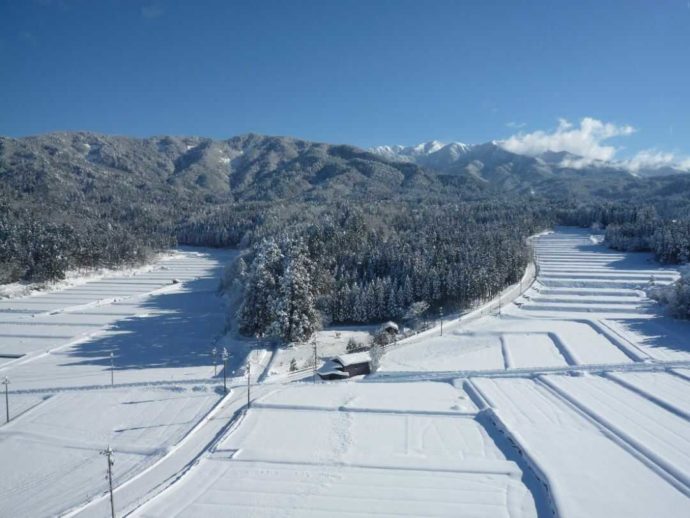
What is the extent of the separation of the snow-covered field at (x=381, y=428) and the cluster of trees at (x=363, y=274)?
5.50 m

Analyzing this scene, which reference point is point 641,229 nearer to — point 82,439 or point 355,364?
point 355,364

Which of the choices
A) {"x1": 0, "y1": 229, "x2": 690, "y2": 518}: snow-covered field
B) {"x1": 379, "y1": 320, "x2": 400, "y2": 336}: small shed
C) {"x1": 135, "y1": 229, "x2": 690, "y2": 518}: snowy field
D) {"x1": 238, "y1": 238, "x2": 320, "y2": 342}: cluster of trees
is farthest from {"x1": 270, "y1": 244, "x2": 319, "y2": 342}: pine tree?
{"x1": 135, "y1": 229, "x2": 690, "y2": 518}: snowy field

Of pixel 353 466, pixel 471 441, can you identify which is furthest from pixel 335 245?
pixel 353 466

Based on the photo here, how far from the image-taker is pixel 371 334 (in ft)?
160

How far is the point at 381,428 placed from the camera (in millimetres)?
23688

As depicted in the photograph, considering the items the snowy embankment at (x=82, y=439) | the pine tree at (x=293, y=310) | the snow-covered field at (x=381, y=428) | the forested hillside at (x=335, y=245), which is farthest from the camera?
the forested hillside at (x=335, y=245)

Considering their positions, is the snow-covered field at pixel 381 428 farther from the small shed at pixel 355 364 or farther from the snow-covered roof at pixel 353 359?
the snow-covered roof at pixel 353 359

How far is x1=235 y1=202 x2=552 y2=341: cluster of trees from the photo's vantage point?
45.0m

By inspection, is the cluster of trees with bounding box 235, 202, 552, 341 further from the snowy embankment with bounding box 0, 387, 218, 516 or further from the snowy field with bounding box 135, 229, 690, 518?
the snowy embankment with bounding box 0, 387, 218, 516

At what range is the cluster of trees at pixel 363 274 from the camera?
4497cm

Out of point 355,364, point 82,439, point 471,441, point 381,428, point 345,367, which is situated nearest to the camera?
point 471,441

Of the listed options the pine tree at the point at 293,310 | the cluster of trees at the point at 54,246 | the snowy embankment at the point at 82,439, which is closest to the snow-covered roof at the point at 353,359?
the pine tree at the point at 293,310

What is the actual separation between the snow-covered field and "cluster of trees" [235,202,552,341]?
550 centimetres

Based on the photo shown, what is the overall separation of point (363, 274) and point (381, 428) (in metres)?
40.1
